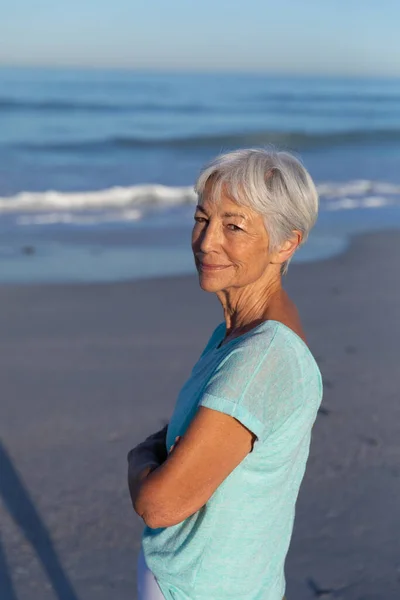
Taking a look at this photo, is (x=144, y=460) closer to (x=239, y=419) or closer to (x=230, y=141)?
(x=239, y=419)

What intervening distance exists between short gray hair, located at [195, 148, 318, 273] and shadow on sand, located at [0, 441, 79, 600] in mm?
2186

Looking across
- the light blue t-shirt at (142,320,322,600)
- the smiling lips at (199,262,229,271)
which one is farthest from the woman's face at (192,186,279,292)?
the light blue t-shirt at (142,320,322,600)

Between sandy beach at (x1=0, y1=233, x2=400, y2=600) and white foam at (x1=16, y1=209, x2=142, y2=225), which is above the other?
sandy beach at (x1=0, y1=233, x2=400, y2=600)

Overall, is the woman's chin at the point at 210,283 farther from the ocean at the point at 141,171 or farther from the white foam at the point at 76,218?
the white foam at the point at 76,218

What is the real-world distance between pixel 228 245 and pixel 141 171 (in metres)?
15.6

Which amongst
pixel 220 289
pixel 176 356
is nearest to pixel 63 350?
pixel 176 356

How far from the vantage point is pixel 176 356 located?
19.4ft

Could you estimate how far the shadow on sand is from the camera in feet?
11.4

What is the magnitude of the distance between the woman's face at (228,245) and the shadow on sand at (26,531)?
2.00m

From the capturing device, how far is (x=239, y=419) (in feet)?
5.44

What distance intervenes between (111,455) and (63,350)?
159 cm

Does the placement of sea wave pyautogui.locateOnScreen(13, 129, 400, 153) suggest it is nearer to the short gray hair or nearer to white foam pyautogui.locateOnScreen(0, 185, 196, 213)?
white foam pyautogui.locateOnScreen(0, 185, 196, 213)

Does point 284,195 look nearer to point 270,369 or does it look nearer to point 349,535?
point 270,369

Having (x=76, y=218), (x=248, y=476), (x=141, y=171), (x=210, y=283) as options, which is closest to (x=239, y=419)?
(x=248, y=476)
